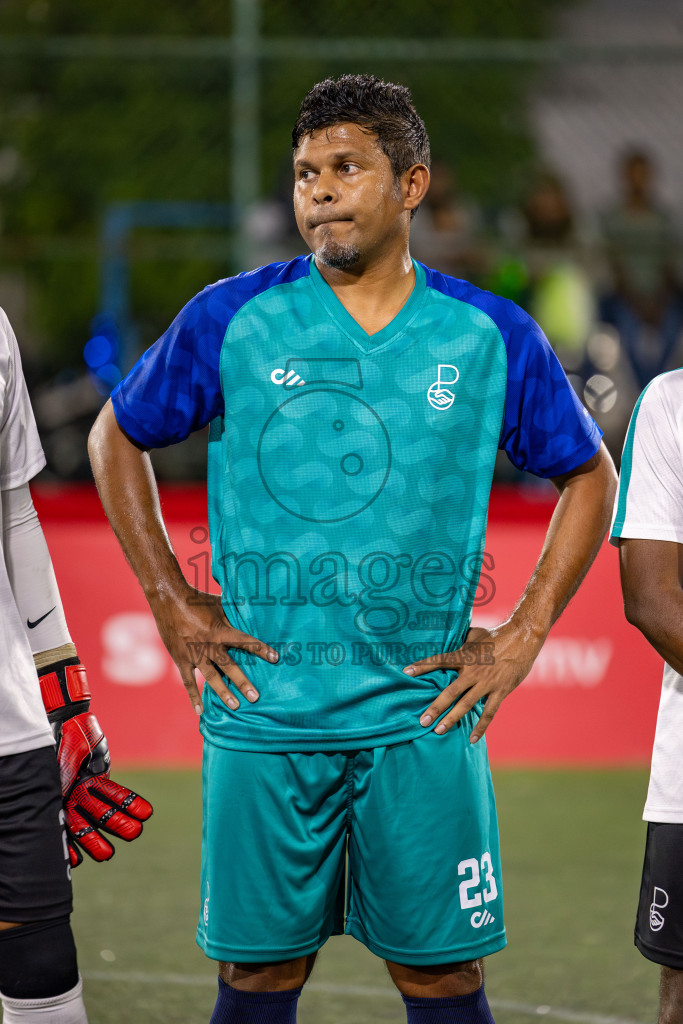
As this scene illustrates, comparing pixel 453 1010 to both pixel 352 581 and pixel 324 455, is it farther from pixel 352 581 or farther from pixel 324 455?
pixel 324 455

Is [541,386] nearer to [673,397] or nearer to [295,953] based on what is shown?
[673,397]

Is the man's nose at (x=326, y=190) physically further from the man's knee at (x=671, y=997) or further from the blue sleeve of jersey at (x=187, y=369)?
the man's knee at (x=671, y=997)

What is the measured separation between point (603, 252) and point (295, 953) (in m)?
6.93

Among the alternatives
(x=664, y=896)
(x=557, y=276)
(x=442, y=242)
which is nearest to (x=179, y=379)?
(x=664, y=896)

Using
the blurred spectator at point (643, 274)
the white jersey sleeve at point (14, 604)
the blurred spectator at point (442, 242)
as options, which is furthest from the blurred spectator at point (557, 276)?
the white jersey sleeve at point (14, 604)

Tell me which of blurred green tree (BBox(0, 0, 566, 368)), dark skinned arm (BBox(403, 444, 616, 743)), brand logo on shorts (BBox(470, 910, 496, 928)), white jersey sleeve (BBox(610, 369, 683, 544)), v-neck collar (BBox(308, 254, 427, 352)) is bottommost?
brand logo on shorts (BBox(470, 910, 496, 928))

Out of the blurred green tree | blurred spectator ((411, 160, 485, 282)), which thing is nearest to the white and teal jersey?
the blurred green tree

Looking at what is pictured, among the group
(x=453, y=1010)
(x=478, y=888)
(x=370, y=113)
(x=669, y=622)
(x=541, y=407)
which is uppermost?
(x=370, y=113)

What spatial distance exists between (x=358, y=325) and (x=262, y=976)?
4.29 ft

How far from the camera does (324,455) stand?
2492mm

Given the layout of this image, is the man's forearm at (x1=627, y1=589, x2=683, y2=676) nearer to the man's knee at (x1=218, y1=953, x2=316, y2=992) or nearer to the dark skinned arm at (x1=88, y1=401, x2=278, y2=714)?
the dark skinned arm at (x1=88, y1=401, x2=278, y2=714)

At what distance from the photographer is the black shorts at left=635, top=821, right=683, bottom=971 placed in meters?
2.52

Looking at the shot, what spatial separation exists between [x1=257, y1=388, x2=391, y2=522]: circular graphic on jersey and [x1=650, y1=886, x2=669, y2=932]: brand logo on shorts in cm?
98

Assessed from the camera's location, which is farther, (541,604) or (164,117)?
(164,117)
